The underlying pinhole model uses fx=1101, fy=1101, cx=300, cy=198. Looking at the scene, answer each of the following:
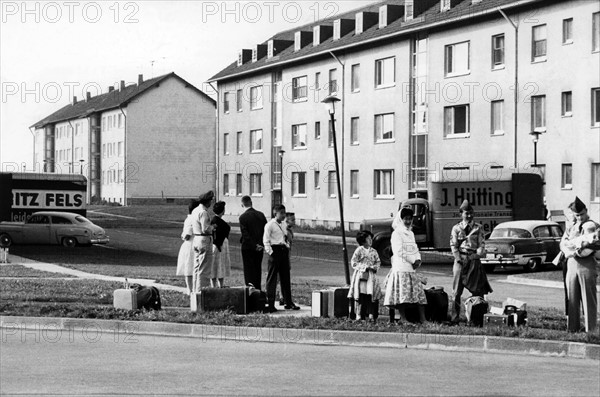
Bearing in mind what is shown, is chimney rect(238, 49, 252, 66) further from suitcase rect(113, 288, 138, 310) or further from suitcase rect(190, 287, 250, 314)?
suitcase rect(190, 287, 250, 314)

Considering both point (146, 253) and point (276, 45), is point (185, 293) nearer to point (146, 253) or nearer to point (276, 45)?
point (146, 253)

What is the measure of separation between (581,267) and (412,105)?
1625 inches

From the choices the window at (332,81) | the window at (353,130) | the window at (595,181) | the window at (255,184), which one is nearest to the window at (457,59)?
the window at (353,130)

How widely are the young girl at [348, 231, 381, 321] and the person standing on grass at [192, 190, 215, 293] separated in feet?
9.31

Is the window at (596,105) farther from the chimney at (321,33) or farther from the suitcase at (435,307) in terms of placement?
the suitcase at (435,307)

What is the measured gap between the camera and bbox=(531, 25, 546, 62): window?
4612 centimetres

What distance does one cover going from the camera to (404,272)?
14.8m

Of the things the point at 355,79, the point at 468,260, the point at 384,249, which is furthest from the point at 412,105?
the point at 468,260

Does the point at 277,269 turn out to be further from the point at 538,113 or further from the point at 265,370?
the point at 538,113

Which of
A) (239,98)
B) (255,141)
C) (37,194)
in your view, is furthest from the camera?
(239,98)

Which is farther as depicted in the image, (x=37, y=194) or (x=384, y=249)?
(x=37, y=194)

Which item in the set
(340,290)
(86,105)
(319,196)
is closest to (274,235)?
(340,290)

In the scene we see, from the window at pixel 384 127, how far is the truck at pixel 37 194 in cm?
1667

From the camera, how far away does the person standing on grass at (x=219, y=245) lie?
17.7 meters
